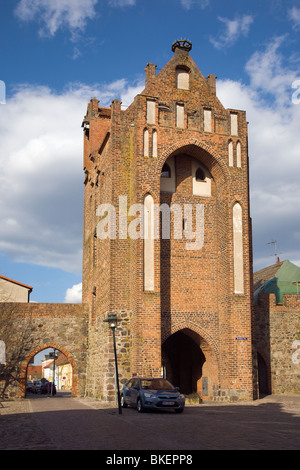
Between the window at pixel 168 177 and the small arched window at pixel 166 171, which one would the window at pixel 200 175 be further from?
the small arched window at pixel 166 171

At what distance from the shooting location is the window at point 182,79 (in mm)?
26422

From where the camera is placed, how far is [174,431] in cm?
1204

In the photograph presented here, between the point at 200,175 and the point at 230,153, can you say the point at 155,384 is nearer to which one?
the point at 200,175

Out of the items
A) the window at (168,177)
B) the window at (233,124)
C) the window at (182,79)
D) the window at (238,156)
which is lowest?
the window at (168,177)

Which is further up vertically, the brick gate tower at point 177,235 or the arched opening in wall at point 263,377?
the brick gate tower at point 177,235

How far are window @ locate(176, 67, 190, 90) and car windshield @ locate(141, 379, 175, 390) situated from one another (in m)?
14.3

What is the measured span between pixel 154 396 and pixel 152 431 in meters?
5.61

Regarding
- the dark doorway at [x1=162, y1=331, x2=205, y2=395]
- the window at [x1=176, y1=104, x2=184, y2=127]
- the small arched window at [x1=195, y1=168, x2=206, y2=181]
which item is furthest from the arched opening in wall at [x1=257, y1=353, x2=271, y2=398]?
the window at [x1=176, y1=104, x2=184, y2=127]

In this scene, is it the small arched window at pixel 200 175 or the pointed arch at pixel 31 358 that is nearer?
the small arched window at pixel 200 175

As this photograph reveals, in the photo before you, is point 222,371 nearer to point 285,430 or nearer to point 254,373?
point 254,373

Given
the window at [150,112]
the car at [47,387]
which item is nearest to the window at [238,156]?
the window at [150,112]

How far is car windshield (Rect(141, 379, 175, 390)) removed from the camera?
60.0ft

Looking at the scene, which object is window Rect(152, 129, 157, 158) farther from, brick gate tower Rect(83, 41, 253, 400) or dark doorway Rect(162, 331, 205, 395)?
dark doorway Rect(162, 331, 205, 395)

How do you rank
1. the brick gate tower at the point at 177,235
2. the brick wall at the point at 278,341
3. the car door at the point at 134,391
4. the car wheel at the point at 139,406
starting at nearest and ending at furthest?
1. the car wheel at the point at 139,406
2. the car door at the point at 134,391
3. the brick gate tower at the point at 177,235
4. the brick wall at the point at 278,341
